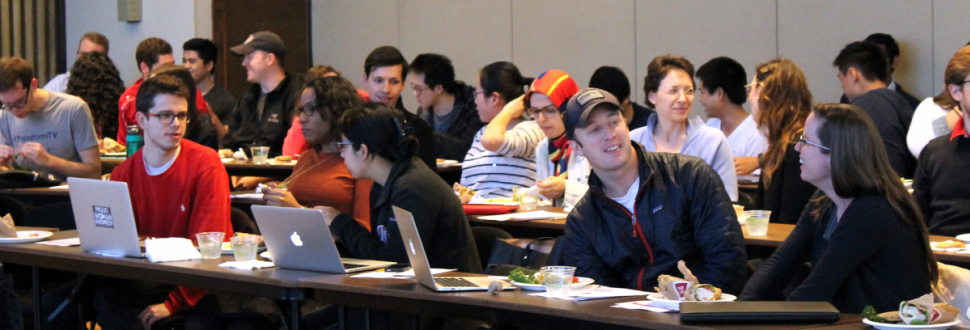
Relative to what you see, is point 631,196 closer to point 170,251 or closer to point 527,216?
point 527,216

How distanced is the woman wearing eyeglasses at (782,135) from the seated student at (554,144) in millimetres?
838

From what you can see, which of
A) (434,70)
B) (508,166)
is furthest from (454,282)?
(434,70)

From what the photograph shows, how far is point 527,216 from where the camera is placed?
4.14 m

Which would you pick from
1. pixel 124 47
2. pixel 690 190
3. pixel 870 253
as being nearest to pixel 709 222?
pixel 690 190

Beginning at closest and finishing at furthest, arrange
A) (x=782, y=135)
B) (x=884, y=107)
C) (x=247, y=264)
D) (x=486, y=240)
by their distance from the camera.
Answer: (x=247, y=264), (x=486, y=240), (x=782, y=135), (x=884, y=107)

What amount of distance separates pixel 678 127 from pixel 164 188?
232 centimetres

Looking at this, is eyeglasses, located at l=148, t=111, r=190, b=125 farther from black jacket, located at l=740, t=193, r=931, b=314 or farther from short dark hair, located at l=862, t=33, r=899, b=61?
short dark hair, located at l=862, t=33, r=899, b=61

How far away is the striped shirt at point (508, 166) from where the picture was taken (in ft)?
17.0

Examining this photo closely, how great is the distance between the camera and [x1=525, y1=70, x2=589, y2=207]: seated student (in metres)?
4.55

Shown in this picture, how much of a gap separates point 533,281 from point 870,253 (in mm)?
833

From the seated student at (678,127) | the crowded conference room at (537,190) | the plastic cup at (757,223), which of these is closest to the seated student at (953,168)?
the crowded conference room at (537,190)

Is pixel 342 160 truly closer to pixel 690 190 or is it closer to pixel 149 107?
pixel 149 107

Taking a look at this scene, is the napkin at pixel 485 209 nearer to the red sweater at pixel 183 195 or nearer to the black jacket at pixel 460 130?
the red sweater at pixel 183 195

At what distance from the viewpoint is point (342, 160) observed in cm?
389
